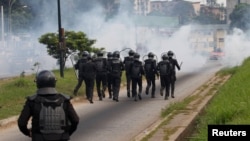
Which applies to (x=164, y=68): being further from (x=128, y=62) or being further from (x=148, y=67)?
(x=128, y=62)

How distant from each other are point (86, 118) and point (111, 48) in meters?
36.3

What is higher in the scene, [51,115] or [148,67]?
[51,115]

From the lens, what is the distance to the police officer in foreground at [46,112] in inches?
269

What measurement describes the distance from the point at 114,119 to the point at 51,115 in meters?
8.48

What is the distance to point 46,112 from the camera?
6.80 metres

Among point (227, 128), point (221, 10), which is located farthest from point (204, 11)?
point (227, 128)

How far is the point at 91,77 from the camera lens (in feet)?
61.9

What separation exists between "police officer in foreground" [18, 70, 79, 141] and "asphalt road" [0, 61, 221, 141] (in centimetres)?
517

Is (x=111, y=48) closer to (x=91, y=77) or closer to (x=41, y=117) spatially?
(x=91, y=77)

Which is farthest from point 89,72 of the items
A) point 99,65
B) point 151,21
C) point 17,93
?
point 151,21

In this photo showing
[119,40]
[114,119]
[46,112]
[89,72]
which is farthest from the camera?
[119,40]

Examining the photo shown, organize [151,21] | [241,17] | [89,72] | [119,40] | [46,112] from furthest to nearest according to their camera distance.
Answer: [241,17]
[151,21]
[119,40]
[89,72]
[46,112]

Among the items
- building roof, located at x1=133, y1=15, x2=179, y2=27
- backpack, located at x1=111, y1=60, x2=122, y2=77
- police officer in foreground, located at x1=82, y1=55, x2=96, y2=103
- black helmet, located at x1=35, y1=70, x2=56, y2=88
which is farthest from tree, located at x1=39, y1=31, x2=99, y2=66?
building roof, located at x1=133, y1=15, x2=179, y2=27

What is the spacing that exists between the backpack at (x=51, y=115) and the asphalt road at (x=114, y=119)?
523 centimetres
